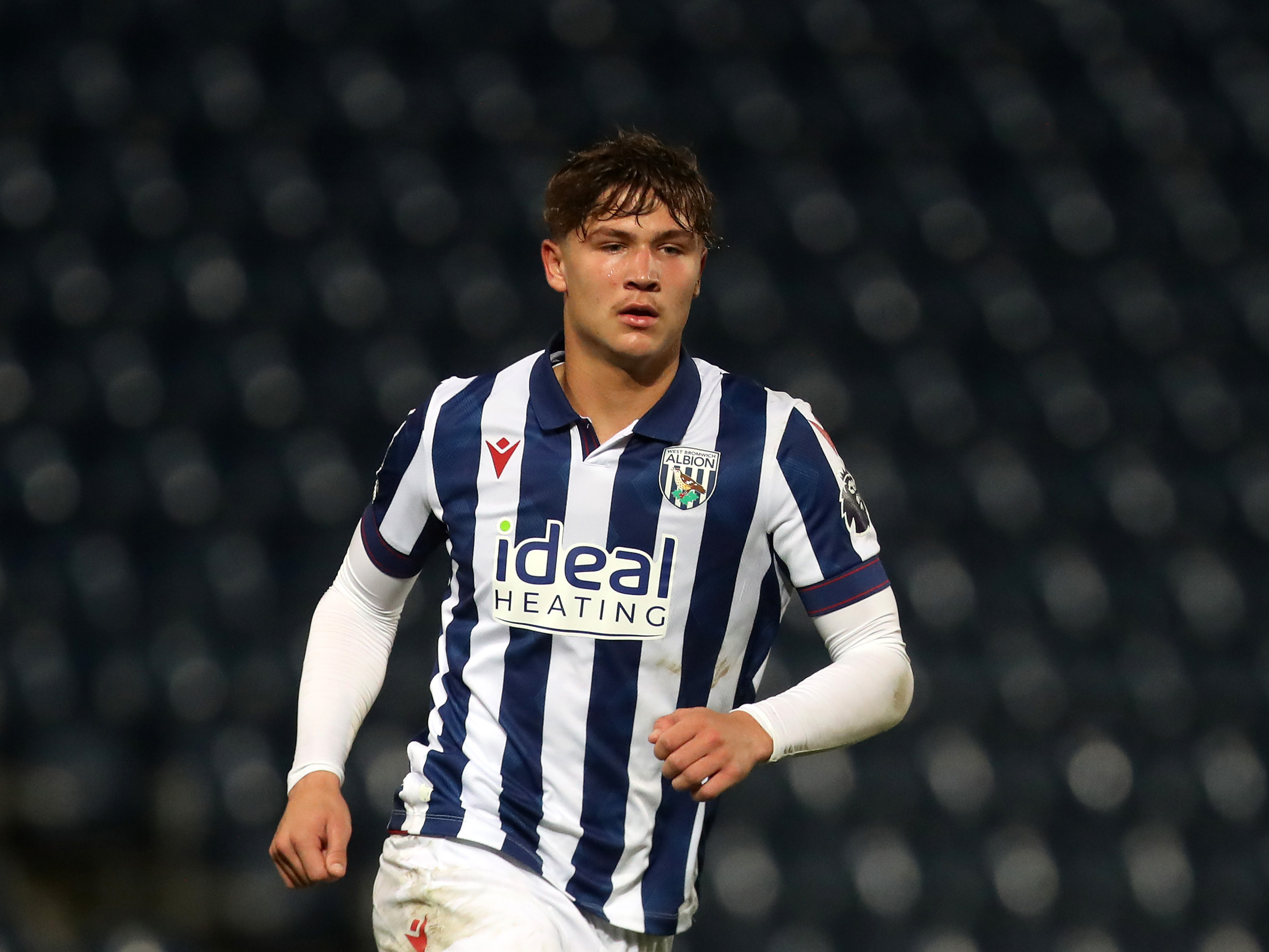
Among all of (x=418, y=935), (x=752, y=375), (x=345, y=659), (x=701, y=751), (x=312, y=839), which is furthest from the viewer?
(x=752, y=375)

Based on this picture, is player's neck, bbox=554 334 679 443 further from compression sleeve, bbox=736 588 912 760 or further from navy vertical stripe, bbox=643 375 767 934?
compression sleeve, bbox=736 588 912 760

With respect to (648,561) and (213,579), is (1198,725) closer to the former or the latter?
(648,561)

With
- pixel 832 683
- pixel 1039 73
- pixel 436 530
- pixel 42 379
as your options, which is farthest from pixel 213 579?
pixel 1039 73

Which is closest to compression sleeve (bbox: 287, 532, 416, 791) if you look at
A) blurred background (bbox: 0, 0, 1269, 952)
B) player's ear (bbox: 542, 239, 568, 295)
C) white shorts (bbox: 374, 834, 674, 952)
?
white shorts (bbox: 374, 834, 674, 952)

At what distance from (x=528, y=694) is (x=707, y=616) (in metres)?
0.18

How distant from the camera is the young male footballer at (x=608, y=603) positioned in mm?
1291

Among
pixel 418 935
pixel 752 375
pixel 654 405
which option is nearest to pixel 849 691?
pixel 654 405

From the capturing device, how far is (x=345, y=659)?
4.58 feet

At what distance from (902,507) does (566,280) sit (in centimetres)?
100

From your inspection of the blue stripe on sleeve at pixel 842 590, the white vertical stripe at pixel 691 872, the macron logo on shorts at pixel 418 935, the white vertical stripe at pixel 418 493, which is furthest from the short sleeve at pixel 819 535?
the macron logo on shorts at pixel 418 935

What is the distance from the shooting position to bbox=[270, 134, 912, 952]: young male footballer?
1.29 m

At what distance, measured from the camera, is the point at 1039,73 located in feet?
7.50

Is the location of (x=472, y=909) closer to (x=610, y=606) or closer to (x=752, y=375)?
(x=610, y=606)

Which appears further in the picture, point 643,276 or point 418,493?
point 418,493
